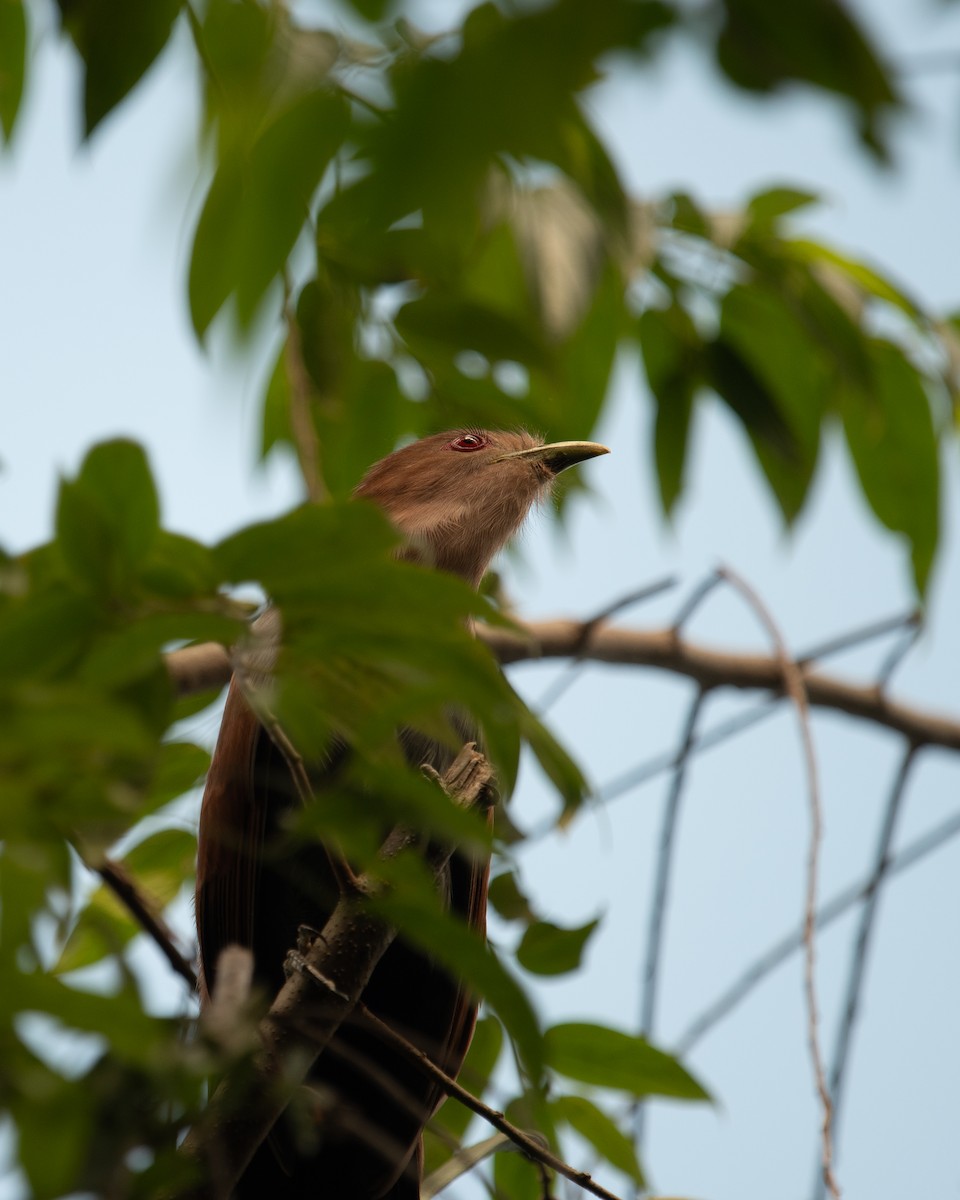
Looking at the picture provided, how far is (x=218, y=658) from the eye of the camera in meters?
2.90

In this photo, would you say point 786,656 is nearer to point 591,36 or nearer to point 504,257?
point 504,257

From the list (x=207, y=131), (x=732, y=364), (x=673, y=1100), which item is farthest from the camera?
(x=732, y=364)

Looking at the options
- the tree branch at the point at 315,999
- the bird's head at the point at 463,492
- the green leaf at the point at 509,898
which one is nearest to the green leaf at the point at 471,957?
the tree branch at the point at 315,999

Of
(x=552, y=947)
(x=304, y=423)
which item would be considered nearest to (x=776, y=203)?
(x=304, y=423)

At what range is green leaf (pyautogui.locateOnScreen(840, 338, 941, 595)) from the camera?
3.05 m

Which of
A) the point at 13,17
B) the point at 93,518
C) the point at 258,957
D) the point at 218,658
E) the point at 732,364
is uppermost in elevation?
the point at 13,17

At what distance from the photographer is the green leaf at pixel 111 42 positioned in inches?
54.3

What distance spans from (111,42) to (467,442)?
285cm

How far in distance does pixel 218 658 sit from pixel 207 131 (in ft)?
3.64

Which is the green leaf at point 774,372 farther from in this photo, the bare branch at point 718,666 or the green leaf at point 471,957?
the green leaf at point 471,957

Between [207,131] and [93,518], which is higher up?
[207,131]

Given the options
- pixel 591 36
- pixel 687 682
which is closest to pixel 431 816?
pixel 591 36

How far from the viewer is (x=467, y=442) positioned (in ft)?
13.9

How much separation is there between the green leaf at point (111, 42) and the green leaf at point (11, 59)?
2.65ft
